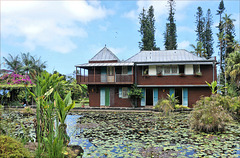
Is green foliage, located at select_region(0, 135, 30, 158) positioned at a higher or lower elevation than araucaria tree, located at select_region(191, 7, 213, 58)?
lower

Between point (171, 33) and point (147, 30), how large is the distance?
4.11 m

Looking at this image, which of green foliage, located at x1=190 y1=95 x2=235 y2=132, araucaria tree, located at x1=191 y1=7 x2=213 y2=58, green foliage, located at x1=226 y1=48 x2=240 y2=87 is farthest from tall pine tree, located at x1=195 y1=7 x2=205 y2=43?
green foliage, located at x1=190 y1=95 x2=235 y2=132

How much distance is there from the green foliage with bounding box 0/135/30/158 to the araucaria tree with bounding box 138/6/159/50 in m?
29.4

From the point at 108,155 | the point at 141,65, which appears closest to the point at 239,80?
the point at 141,65

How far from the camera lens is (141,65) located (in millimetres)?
17078

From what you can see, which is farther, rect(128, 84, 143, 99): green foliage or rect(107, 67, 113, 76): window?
rect(107, 67, 113, 76): window

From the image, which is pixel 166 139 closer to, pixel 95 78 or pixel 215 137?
pixel 215 137

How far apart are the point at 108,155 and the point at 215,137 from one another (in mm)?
4074

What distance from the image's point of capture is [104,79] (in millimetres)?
17500

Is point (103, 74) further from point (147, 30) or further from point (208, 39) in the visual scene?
point (208, 39)

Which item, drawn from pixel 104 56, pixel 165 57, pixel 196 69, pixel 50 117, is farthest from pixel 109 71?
pixel 50 117

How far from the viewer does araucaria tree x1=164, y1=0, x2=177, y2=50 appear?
32.2 metres

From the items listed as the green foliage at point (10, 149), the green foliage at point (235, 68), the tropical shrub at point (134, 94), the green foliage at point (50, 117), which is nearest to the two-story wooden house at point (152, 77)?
the tropical shrub at point (134, 94)

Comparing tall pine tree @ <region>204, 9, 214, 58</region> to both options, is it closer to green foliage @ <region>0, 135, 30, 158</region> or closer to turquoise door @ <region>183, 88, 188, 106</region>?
turquoise door @ <region>183, 88, 188, 106</region>
